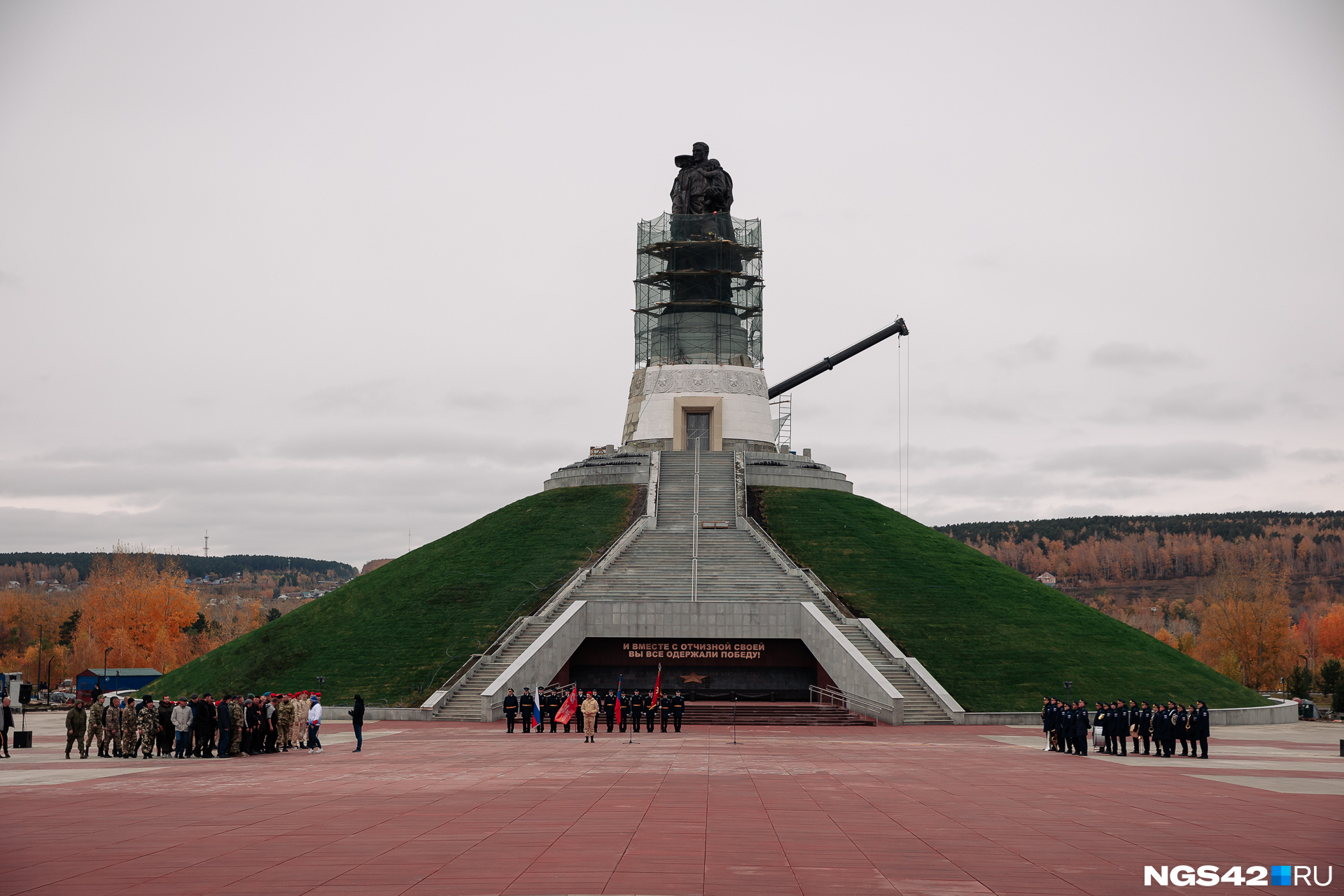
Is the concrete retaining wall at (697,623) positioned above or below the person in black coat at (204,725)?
above

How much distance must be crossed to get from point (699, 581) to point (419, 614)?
12.5 meters

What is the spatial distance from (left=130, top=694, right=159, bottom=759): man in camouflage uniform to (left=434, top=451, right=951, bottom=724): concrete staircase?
36.8ft

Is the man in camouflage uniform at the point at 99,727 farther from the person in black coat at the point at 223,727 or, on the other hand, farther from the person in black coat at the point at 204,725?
the person in black coat at the point at 223,727

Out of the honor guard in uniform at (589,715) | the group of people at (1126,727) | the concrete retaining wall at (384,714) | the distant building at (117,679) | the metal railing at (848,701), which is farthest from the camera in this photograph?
the distant building at (117,679)

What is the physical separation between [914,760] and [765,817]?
11.1 m

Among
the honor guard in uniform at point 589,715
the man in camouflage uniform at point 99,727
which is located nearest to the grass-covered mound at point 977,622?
the honor guard in uniform at point 589,715

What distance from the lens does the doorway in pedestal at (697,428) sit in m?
68.6

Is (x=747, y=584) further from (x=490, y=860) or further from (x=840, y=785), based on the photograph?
(x=490, y=860)

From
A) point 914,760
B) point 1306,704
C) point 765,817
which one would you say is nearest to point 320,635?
point 914,760

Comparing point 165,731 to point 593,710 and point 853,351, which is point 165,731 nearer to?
point 593,710

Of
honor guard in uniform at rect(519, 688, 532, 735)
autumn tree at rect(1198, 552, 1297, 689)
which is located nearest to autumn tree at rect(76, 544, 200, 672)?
honor guard in uniform at rect(519, 688, 532, 735)

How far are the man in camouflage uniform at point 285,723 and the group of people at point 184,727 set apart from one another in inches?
1.7

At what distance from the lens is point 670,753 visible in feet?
95.4

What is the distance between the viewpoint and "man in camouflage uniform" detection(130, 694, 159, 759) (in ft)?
98.8
